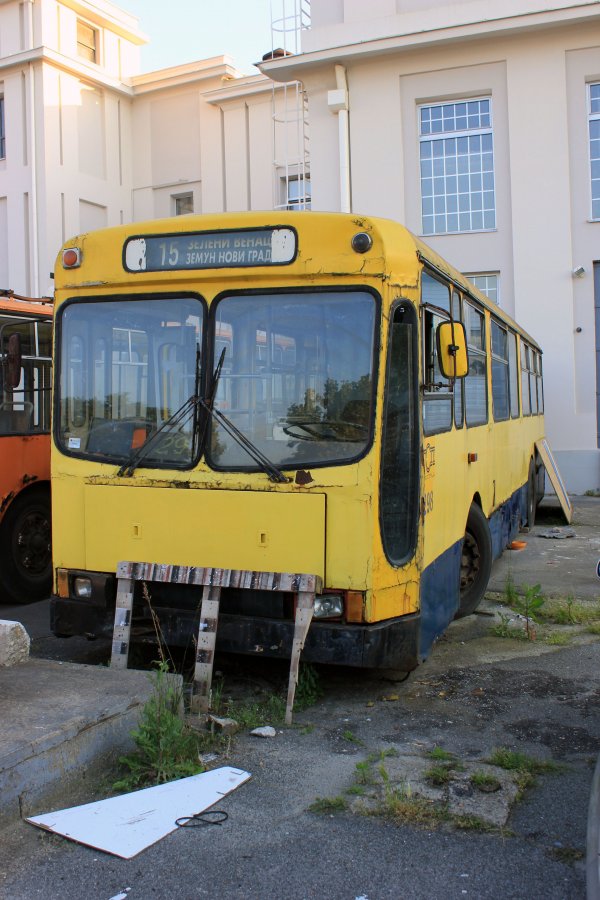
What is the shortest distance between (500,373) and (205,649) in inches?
209

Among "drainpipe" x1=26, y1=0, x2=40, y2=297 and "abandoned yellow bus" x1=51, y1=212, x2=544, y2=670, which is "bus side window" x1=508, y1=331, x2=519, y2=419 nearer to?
"abandoned yellow bus" x1=51, y1=212, x2=544, y2=670

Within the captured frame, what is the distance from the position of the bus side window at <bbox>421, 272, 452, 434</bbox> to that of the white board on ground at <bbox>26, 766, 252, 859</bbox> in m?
2.37

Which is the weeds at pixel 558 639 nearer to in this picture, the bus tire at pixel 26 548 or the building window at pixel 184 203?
the bus tire at pixel 26 548

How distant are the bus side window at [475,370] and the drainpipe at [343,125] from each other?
1093cm

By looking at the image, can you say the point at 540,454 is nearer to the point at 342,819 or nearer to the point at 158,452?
the point at 158,452

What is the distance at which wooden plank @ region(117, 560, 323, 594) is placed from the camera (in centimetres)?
489

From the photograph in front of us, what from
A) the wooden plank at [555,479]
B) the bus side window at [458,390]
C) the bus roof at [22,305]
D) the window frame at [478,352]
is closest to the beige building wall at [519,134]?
the wooden plank at [555,479]

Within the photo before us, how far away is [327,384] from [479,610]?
3.45 meters

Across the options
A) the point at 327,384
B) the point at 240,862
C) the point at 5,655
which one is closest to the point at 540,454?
the point at 327,384

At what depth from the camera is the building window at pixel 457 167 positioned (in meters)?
17.8

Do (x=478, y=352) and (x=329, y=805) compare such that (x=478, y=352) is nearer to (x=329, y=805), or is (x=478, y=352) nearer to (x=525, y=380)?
(x=525, y=380)

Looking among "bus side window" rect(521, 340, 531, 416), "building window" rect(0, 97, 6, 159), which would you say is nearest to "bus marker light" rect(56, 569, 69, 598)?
"bus side window" rect(521, 340, 531, 416)

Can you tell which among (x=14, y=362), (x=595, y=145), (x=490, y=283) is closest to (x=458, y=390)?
(x=14, y=362)

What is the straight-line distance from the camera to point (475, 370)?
24.2ft
